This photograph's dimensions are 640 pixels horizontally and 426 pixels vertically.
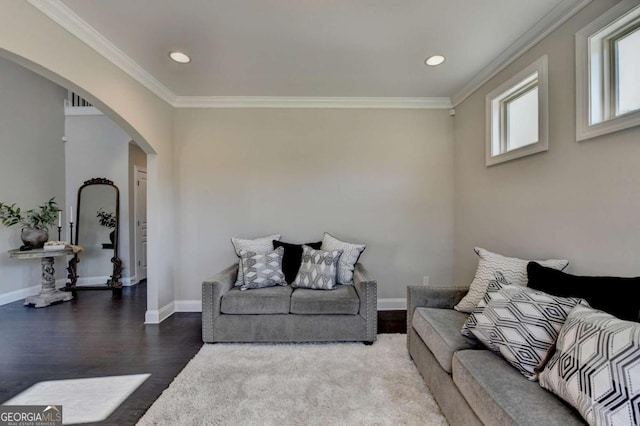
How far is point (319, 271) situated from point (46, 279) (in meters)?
4.03

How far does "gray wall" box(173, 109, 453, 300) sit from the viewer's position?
3631mm

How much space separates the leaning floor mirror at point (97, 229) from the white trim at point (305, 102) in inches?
100

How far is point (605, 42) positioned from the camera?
5.70 feet

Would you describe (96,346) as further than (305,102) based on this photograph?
No

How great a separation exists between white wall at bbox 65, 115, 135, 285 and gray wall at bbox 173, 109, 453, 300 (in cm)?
208

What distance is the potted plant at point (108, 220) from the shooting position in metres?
4.82

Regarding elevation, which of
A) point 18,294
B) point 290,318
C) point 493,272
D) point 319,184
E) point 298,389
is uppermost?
point 319,184

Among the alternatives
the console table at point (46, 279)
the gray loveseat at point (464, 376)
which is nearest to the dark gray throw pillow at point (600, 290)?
the gray loveseat at point (464, 376)

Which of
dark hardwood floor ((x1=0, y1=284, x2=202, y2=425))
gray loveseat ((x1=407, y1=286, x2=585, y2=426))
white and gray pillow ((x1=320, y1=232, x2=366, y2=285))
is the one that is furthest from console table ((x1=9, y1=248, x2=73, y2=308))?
gray loveseat ((x1=407, y1=286, x2=585, y2=426))

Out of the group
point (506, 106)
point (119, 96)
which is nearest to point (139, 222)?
point (119, 96)

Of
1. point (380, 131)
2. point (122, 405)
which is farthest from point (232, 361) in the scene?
point (380, 131)

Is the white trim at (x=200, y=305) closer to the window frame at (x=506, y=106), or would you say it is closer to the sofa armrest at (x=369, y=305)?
the sofa armrest at (x=369, y=305)

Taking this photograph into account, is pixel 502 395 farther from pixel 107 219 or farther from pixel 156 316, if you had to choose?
pixel 107 219

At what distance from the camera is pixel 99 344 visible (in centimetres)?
270
